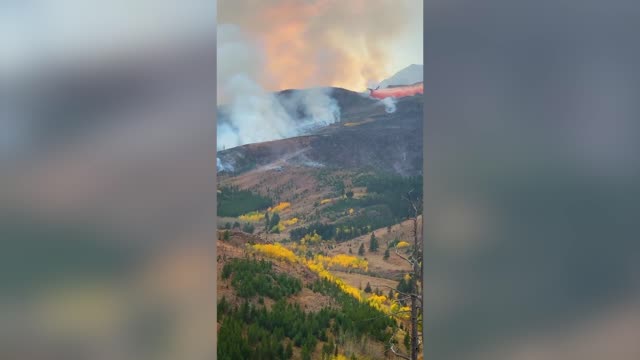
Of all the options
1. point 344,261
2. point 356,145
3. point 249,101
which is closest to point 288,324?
point 344,261

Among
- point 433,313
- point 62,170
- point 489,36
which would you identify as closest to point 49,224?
point 62,170

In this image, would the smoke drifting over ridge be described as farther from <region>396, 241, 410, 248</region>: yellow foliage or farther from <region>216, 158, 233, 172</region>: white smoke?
<region>396, 241, 410, 248</region>: yellow foliage

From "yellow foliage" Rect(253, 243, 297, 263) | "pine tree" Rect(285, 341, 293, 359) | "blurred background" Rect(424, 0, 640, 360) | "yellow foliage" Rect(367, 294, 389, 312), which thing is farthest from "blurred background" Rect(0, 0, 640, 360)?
"pine tree" Rect(285, 341, 293, 359)

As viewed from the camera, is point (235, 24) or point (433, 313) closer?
point (433, 313)

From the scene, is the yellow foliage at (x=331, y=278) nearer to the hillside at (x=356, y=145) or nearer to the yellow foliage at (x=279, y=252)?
the yellow foliage at (x=279, y=252)

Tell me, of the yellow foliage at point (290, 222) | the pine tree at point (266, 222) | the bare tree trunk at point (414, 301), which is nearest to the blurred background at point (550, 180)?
the bare tree trunk at point (414, 301)

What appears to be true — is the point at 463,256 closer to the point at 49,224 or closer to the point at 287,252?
the point at 287,252
